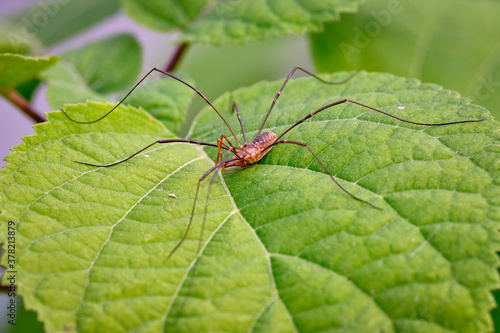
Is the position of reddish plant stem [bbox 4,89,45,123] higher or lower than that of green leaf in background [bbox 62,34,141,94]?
lower

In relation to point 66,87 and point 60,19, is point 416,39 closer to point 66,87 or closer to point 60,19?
point 66,87

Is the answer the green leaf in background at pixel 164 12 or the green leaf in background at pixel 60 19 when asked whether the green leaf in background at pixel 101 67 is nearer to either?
the green leaf in background at pixel 164 12

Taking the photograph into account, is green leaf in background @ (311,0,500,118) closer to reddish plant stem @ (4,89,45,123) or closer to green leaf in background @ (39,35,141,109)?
green leaf in background @ (39,35,141,109)

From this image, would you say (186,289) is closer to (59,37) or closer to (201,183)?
(201,183)

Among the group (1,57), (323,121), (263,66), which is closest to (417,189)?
(323,121)

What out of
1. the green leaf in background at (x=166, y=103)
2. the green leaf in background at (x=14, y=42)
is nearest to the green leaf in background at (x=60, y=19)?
the green leaf in background at (x=14, y=42)

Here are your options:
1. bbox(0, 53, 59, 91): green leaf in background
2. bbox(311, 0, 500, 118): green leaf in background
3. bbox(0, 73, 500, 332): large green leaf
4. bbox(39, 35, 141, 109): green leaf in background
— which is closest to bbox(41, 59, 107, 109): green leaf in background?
bbox(39, 35, 141, 109): green leaf in background

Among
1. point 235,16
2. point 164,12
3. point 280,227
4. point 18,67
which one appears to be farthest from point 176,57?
point 280,227
